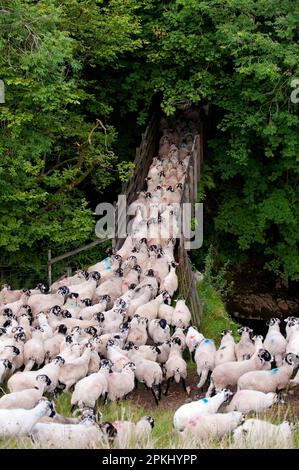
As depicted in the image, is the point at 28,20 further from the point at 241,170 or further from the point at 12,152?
the point at 241,170

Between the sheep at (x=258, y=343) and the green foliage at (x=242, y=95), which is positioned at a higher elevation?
the green foliage at (x=242, y=95)

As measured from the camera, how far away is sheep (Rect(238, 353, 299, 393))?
31.7 ft

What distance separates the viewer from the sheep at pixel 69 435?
23.4ft

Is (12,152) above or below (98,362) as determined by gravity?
above

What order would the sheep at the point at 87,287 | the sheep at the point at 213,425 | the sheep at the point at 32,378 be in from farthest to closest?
the sheep at the point at 87,287, the sheep at the point at 32,378, the sheep at the point at 213,425

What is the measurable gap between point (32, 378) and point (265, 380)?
126 inches

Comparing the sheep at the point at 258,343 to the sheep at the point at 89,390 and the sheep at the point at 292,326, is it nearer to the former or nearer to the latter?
the sheep at the point at 292,326

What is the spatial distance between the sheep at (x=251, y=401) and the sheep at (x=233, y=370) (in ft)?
2.87

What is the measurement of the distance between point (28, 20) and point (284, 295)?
12.1 m

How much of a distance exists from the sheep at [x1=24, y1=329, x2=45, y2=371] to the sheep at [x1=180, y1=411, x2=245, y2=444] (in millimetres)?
3248

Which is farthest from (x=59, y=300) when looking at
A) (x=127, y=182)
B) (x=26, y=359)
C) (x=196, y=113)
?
(x=196, y=113)

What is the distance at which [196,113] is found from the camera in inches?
843

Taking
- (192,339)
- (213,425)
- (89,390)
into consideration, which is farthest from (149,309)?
(213,425)

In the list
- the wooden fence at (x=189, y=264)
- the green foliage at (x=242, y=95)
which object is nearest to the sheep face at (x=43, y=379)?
the wooden fence at (x=189, y=264)
